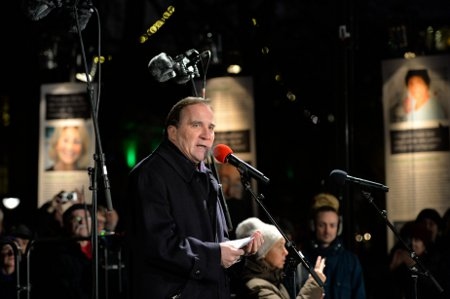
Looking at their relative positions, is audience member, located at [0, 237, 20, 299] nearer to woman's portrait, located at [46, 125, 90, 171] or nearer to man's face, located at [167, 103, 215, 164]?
man's face, located at [167, 103, 215, 164]

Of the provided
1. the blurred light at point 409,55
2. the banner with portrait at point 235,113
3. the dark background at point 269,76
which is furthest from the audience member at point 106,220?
the blurred light at point 409,55

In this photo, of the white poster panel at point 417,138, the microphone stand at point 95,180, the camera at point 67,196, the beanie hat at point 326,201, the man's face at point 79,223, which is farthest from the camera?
the white poster panel at point 417,138

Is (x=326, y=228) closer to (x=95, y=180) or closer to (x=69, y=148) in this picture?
(x=95, y=180)

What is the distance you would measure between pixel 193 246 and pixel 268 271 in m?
1.92

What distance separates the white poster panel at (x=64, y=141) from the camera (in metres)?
10.4

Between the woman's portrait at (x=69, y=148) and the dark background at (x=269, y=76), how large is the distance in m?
0.57

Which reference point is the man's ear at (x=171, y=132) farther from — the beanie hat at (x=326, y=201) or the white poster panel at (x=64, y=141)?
the white poster panel at (x=64, y=141)

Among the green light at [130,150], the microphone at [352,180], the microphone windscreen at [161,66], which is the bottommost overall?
the microphone at [352,180]

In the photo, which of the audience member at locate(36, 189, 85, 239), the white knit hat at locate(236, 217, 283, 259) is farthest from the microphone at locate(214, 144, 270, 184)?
the audience member at locate(36, 189, 85, 239)

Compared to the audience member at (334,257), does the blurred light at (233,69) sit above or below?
above

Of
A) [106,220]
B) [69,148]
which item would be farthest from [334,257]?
[69,148]

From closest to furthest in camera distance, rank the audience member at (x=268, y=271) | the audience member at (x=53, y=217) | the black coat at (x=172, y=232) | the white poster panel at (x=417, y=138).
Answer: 1. the black coat at (x=172, y=232)
2. the audience member at (x=268, y=271)
3. the audience member at (x=53, y=217)
4. the white poster panel at (x=417, y=138)

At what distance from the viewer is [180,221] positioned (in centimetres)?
411

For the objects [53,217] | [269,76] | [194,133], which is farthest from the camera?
[269,76]
